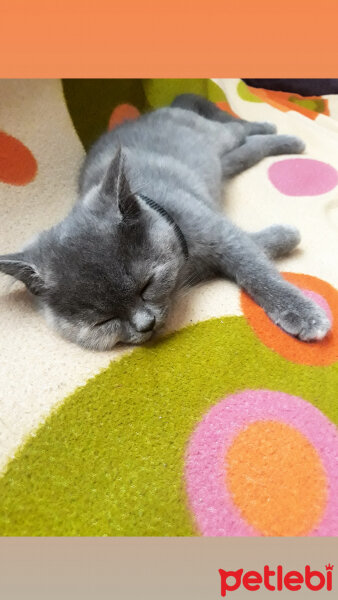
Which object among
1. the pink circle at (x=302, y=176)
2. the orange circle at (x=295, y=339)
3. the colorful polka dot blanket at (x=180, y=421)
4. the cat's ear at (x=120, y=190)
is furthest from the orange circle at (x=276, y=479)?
the pink circle at (x=302, y=176)

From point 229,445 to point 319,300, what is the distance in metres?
0.42

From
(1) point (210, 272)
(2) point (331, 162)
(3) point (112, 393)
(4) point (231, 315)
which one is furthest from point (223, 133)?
(3) point (112, 393)

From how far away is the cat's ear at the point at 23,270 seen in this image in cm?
91

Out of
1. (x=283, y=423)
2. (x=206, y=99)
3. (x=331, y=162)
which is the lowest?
(x=283, y=423)

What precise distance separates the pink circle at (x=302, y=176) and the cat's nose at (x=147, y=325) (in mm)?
727

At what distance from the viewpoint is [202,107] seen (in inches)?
68.7

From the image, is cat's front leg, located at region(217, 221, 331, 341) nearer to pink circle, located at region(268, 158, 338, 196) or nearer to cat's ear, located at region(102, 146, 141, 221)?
cat's ear, located at region(102, 146, 141, 221)

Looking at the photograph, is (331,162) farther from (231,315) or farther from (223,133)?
(231,315)

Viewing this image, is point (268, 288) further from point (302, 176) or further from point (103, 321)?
point (302, 176)

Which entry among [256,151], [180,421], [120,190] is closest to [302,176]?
[256,151]

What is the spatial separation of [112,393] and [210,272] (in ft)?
1.39

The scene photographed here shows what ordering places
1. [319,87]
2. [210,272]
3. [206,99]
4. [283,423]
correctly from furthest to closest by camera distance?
[319,87]
[206,99]
[210,272]
[283,423]

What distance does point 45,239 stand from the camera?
3.24ft

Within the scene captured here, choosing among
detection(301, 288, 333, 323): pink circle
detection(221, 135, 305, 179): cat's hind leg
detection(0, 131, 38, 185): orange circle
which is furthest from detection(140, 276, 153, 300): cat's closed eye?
detection(221, 135, 305, 179): cat's hind leg
